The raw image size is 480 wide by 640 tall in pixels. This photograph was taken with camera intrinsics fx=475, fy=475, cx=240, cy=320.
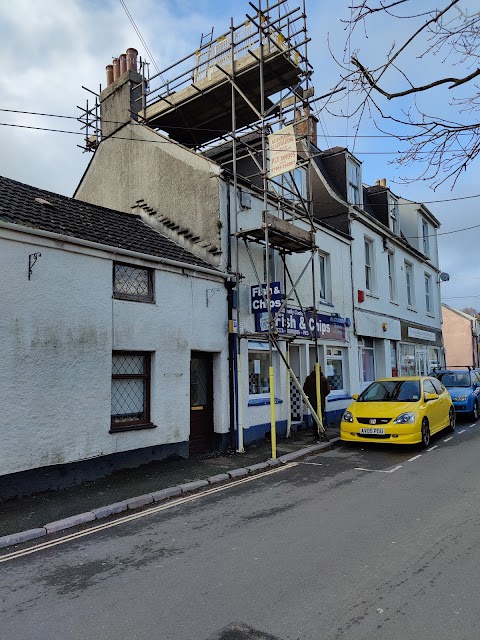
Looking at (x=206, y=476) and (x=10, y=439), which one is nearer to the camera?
(x=10, y=439)

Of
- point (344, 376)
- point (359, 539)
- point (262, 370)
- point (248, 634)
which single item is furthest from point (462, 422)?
point (248, 634)

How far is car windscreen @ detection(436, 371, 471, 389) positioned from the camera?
16.4 metres

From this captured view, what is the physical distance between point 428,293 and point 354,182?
32.8 ft

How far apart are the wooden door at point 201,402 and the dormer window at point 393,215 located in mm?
14030

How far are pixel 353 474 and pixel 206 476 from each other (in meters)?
2.68

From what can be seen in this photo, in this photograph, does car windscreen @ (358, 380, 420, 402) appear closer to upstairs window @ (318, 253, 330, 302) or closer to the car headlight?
the car headlight

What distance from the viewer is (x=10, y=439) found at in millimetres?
7172

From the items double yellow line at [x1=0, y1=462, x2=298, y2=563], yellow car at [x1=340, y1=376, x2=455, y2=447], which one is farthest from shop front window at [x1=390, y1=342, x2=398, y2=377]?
double yellow line at [x1=0, y1=462, x2=298, y2=563]

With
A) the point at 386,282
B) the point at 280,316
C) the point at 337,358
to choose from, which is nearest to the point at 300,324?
the point at 280,316

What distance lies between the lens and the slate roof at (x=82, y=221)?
8414mm

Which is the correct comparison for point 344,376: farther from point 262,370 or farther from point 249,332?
point 249,332

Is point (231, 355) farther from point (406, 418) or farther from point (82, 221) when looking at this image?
point (82, 221)

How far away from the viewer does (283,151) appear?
34.5 feet

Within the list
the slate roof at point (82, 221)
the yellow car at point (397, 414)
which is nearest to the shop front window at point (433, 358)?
the yellow car at point (397, 414)
